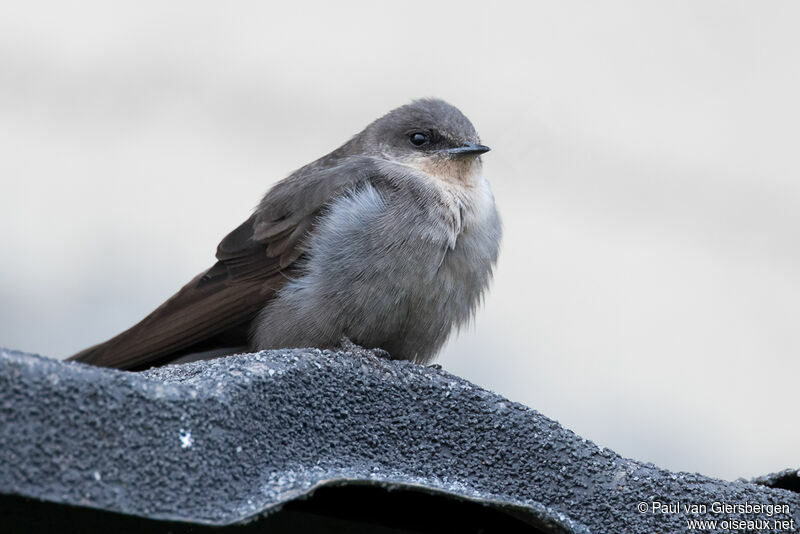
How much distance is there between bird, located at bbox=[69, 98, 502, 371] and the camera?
343cm

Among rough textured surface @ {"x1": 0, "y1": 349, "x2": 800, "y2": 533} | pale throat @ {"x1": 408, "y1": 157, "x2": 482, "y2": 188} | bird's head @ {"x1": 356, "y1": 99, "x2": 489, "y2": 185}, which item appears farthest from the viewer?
bird's head @ {"x1": 356, "y1": 99, "x2": 489, "y2": 185}

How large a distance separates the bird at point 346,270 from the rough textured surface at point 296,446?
91 centimetres

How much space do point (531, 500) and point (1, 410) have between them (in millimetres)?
1062

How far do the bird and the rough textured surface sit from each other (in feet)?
2.97

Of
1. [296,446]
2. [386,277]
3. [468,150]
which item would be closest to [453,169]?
[468,150]

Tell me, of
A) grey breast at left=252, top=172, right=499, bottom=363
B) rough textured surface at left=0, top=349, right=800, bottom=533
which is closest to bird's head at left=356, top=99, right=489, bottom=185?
grey breast at left=252, top=172, right=499, bottom=363

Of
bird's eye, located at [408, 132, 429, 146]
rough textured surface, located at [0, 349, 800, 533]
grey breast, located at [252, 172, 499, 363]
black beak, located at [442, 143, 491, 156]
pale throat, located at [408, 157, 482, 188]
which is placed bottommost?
rough textured surface, located at [0, 349, 800, 533]

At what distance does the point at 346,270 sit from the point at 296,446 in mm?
1472

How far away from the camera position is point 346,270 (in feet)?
11.3

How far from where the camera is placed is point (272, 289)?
372 centimetres

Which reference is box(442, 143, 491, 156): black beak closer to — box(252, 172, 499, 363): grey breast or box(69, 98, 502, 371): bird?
box(69, 98, 502, 371): bird

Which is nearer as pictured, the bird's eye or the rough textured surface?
the rough textured surface

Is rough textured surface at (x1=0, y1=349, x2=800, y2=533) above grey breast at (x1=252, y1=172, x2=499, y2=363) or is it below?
below

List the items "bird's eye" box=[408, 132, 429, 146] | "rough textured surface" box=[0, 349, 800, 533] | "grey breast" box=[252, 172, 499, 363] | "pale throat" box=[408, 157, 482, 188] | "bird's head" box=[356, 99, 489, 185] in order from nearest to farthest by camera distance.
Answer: "rough textured surface" box=[0, 349, 800, 533]
"grey breast" box=[252, 172, 499, 363]
"pale throat" box=[408, 157, 482, 188]
"bird's head" box=[356, 99, 489, 185]
"bird's eye" box=[408, 132, 429, 146]
